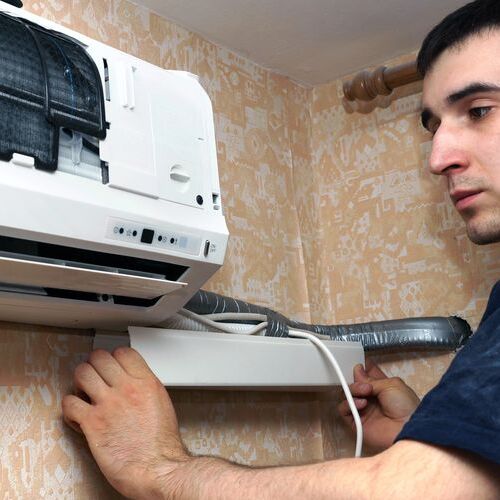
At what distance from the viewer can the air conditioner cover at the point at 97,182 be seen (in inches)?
30.3

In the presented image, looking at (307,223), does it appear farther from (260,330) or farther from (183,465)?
(183,465)

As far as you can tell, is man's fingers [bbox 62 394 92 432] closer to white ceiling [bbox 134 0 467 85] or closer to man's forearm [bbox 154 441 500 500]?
man's forearm [bbox 154 441 500 500]

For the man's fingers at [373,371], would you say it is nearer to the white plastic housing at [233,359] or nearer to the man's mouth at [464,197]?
the white plastic housing at [233,359]

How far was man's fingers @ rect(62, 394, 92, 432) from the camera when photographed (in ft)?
3.27

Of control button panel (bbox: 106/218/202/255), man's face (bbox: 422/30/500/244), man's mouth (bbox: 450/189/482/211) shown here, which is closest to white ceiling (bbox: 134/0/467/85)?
man's face (bbox: 422/30/500/244)

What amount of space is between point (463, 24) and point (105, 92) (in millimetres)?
534

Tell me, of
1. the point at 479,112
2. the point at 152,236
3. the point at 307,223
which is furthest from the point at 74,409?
the point at 307,223

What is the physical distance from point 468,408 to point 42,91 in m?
0.52

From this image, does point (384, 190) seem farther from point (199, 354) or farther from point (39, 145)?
point (39, 145)

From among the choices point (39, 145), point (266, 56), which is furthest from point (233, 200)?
point (39, 145)

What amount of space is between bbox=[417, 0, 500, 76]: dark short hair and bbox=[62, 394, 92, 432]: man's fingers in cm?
67

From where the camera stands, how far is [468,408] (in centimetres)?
72

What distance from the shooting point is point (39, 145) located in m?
0.78

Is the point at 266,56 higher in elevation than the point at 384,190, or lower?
higher
